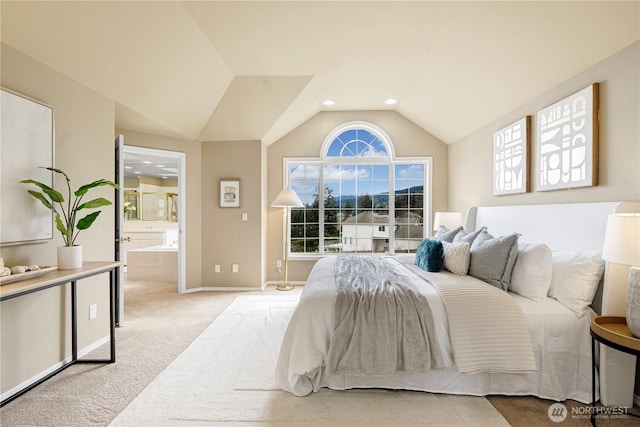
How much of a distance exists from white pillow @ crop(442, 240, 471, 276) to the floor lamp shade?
93 centimetres

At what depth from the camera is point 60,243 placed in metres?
2.35

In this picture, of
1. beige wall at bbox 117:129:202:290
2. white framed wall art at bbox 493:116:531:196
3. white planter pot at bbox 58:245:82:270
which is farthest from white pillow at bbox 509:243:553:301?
beige wall at bbox 117:129:202:290

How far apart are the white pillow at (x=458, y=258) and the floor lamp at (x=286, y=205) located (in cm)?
243

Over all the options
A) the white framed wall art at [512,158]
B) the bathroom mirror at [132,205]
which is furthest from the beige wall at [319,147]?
the bathroom mirror at [132,205]

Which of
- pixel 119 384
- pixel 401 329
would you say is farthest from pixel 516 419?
pixel 119 384

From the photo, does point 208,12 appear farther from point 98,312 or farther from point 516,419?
point 516,419

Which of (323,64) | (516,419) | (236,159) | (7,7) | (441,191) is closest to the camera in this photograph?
(516,419)

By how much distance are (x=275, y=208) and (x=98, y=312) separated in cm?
274

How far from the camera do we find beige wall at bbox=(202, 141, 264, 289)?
452cm

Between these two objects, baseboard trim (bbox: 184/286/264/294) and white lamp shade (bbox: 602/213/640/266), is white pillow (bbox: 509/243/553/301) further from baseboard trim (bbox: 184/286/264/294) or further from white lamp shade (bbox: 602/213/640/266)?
baseboard trim (bbox: 184/286/264/294)

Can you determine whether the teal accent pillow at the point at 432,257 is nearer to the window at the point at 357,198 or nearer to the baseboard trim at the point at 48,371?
the window at the point at 357,198

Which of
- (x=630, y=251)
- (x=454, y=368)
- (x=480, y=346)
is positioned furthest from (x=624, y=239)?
(x=454, y=368)

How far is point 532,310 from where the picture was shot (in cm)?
193

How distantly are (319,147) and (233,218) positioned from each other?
5.93 ft
